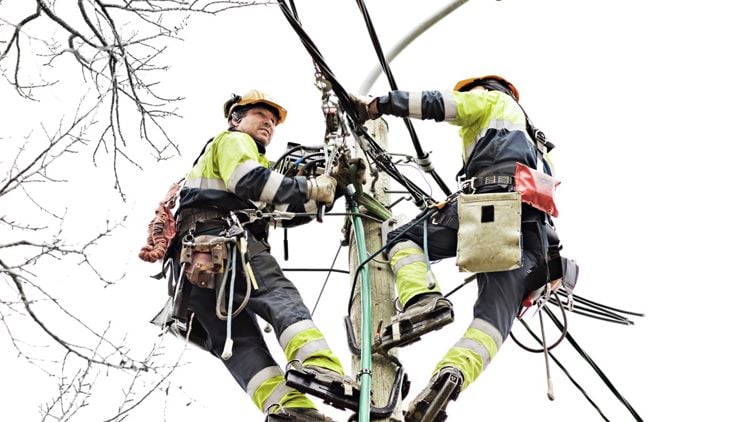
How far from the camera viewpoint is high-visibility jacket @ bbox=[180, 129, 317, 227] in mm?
6645

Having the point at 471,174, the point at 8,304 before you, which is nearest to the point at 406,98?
the point at 471,174

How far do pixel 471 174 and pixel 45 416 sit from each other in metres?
2.86

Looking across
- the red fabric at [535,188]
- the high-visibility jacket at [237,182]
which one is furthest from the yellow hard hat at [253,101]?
the red fabric at [535,188]

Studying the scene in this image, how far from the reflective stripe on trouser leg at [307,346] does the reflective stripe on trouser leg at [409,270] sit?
0.50 meters

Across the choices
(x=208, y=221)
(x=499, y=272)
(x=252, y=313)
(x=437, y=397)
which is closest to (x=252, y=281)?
(x=252, y=313)

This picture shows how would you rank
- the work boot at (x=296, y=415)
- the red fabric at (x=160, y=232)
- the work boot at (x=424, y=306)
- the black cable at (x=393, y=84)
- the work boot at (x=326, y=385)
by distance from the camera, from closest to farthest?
1. the work boot at (x=326, y=385)
2. the work boot at (x=296, y=415)
3. the work boot at (x=424, y=306)
4. the red fabric at (x=160, y=232)
5. the black cable at (x=393, y=84)

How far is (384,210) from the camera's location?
→ 279 inches

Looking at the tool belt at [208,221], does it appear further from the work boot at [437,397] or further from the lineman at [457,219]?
the work boot at [437,397]

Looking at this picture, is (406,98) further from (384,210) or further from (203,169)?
(203,169)

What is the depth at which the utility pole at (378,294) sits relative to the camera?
6.24 meters

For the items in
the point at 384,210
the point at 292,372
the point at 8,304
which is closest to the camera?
the point at 8,304

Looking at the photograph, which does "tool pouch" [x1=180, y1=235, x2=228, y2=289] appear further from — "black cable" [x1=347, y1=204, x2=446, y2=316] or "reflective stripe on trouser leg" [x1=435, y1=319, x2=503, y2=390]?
"reflective stripe on trouser leg" [x1=435, y1=319, x2=503, y2=390]

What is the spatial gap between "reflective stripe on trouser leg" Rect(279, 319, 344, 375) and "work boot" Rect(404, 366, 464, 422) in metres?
0.43

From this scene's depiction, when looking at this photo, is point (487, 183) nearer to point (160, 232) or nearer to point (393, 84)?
point (393, 84)
